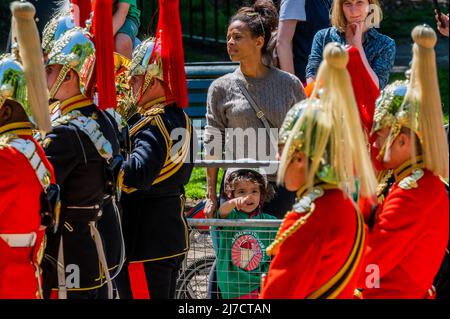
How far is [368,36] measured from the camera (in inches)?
280

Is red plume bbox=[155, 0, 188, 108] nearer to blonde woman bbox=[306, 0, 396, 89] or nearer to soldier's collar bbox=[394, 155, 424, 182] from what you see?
blonde woman bbox=[306, 0, 396, 89]

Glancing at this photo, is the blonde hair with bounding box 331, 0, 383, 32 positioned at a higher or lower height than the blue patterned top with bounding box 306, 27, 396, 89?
higher

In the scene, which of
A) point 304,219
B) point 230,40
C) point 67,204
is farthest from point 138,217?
point 304,219

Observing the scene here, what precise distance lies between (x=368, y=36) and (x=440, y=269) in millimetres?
1907

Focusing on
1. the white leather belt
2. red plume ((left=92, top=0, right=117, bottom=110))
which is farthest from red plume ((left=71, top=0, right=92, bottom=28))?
the white leather belt

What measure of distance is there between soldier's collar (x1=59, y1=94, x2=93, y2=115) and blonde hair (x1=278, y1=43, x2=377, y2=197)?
1405mm

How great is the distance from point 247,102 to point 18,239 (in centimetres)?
214

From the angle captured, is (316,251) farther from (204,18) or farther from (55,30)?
(204,18)

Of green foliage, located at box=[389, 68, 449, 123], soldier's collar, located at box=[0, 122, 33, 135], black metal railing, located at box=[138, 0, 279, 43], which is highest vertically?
soldier's collar, located at box=[0, 122, 33, 135]

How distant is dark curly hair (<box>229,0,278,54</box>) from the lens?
22.9 ft

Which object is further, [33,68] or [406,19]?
[406,19]

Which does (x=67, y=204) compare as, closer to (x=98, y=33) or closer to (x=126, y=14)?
(x=98, y=33)

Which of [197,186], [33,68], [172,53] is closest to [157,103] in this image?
[172,53]

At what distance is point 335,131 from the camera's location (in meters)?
4.77
